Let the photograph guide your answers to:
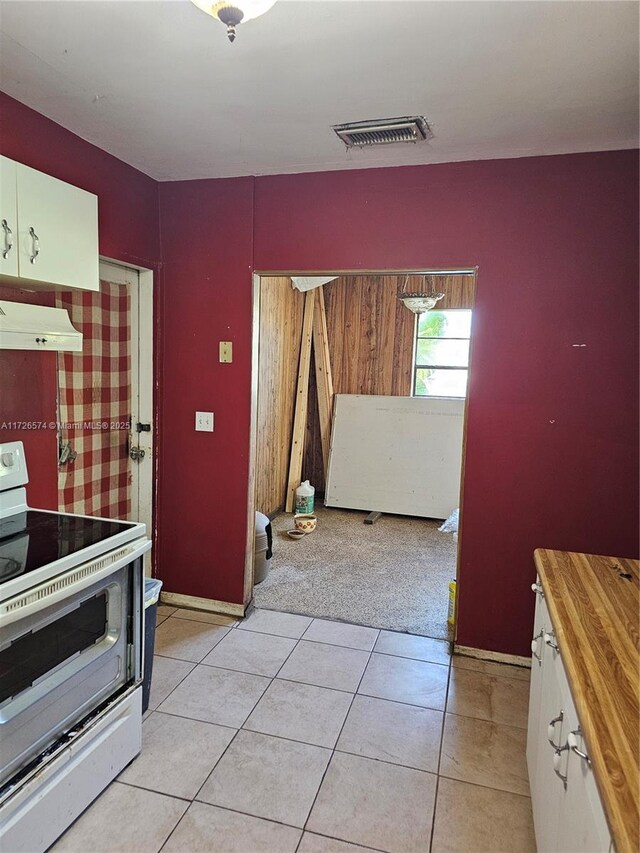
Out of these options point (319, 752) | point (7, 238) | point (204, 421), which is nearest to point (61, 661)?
point (319, 752)

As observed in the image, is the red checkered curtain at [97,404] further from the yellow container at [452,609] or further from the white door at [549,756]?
the white door at [549,756]

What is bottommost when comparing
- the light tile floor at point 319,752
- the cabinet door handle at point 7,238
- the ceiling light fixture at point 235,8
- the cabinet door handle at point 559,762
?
the light tile floor at point 319,752

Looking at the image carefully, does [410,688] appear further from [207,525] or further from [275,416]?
[275,416]

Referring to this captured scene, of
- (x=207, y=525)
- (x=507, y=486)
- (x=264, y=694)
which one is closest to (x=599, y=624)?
(x=507, y=486)

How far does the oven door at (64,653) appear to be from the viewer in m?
1.47

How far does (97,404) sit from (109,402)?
4.0 inches

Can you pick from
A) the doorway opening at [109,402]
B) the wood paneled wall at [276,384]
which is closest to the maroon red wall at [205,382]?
the doorway opening at [109,402]

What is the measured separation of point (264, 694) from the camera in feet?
A: 7.99

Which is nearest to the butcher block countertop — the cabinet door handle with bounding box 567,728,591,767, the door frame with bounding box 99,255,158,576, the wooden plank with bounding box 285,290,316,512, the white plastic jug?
the cabinet door handle with bounding box 567,728,591,767

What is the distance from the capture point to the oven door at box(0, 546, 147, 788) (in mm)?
1471

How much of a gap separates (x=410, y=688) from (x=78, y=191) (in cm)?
257

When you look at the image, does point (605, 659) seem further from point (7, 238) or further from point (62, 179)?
point (62, 179)

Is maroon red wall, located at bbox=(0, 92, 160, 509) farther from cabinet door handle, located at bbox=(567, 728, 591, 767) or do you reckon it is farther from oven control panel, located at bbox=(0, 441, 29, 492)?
cabinet door handle, located at bbox=(567, 728, 591, 767)

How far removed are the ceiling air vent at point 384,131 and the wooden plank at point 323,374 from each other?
3107mm
